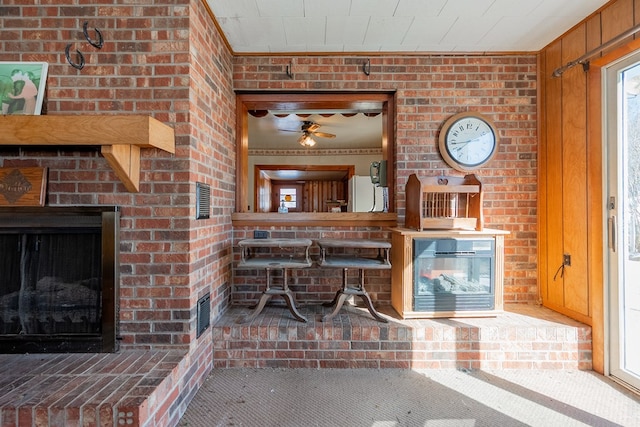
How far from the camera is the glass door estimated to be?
6.65 feet

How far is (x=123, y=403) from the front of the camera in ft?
4.51

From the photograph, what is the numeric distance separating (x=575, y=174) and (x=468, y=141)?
790 millimetres

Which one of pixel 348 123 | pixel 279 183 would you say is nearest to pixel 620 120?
pixel 348 123

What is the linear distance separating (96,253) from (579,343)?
126 inches

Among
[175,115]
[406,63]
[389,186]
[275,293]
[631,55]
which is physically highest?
[406,63]

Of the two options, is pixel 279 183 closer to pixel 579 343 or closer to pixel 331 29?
pixel 331 29

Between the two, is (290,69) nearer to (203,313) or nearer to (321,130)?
(203,313)

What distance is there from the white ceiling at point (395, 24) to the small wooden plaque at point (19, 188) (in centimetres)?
152

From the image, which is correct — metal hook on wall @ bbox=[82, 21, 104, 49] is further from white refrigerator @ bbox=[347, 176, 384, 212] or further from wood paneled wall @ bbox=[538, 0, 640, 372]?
white refrigerator @ bbox=[347, 176, 384, 212]

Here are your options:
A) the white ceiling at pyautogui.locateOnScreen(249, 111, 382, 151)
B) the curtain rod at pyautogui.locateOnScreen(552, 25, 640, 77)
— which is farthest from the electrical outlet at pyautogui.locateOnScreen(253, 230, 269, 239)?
the curtain rod at pyautogui.locateOnScreen(552, 25, 640, 77)

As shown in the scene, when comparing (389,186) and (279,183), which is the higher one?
(279,183)

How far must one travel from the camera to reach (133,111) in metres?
1.85

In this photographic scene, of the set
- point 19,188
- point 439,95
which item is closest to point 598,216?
point 439,95

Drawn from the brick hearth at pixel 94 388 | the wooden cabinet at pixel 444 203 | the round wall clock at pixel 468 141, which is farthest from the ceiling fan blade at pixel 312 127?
the brick hearth at pixel 94 388
